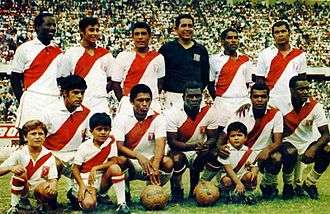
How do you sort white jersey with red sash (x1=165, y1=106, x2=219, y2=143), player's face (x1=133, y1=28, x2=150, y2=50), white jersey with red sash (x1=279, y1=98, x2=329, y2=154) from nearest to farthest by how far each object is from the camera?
white jersey with red sash (x1=165, y1=106, x2=219, y2=143)
player's face (x1=133, y1=28, x2=150, y2=50)
white jersey with red sash (x1=279, y1=98, x2=329, y2=154)

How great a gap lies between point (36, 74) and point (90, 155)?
1.18 meters

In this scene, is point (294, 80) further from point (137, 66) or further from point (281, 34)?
point (137, 66)

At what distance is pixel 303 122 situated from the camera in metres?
6.86

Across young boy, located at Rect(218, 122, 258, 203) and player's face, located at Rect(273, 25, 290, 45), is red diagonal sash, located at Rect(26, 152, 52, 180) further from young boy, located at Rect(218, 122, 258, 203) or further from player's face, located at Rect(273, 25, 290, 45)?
player's face, located at Rect(273, 25, 290, 45)

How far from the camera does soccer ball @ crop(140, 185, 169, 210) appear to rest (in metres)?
5.87

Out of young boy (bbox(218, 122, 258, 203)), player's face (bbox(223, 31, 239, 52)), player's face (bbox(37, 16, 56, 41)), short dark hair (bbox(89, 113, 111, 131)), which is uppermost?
player's face (bbox(37, 16, 56, 41))

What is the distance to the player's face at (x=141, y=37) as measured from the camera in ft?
21.7

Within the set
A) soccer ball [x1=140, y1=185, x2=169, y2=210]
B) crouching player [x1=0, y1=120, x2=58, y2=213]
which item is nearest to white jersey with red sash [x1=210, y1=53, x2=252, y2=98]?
soccer ball [x1=140, y1=185, x2=169, y2=210]

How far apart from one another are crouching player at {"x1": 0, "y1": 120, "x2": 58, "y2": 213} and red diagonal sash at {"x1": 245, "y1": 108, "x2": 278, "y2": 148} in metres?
2.21

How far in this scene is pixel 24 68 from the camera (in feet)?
21.0

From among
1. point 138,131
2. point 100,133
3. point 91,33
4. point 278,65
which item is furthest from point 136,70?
point 278,65

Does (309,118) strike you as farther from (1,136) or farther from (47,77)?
(1,136)

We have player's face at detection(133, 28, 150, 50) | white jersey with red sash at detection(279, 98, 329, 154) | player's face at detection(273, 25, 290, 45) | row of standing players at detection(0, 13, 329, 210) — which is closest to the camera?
row of standing players at detection(0, 13, 329, 210)

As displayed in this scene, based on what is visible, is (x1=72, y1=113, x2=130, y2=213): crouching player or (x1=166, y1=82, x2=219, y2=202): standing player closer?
(x1=72, y1=113, x2=130, y2=213): crouching player
